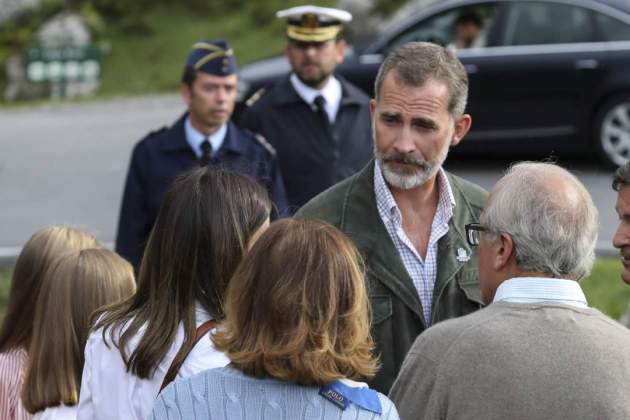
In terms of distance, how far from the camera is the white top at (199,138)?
6141 millimetres

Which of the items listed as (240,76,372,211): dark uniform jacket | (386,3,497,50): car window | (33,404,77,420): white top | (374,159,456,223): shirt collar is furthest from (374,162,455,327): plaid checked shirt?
(386,3,497,50): car window

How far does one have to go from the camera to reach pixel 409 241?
433 centimetres

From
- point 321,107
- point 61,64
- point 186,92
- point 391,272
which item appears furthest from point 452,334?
point 61,64

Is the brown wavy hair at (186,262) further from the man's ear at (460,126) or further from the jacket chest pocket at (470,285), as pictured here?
the man's ear at (460,126)

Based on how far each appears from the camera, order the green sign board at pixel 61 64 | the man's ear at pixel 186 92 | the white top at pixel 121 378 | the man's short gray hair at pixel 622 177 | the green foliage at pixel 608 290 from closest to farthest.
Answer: the white top at pixel 121 378
the man's short gray hair at pixel 622 177
the man's ear at pixel 186 92
the green foliage at pixel 608 290
the green sign board at pixel 61 64

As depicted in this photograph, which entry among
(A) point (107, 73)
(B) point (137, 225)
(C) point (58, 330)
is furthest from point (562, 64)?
(A) point (107, 73)

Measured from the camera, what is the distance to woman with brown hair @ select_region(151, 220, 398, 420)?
9.82 feet

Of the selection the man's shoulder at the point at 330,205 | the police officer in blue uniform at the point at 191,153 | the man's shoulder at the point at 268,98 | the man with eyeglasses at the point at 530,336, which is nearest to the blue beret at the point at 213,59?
the police officer in blue uniform at the point at 191,153

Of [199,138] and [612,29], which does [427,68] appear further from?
[612,29]

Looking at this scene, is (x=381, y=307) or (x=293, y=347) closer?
(x=293, y=347)

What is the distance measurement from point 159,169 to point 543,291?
3060 mm

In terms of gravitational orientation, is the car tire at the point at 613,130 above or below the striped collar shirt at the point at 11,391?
below

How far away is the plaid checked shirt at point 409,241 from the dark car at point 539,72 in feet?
23.7

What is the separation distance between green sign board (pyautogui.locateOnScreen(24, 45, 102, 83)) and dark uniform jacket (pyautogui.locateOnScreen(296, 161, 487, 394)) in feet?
49.5
